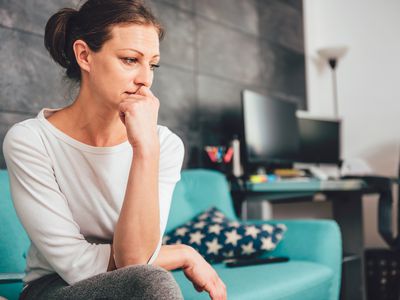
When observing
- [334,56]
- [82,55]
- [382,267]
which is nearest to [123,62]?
[82,55]

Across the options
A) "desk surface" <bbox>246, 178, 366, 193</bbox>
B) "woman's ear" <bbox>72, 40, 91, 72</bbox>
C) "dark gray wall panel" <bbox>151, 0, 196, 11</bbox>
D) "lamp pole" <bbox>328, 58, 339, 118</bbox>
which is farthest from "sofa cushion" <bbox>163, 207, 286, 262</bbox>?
"lamp pole" <bbox>328, 58, 339, 118</bbox>

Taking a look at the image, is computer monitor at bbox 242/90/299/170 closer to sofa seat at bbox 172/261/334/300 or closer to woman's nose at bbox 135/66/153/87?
sofa seat at bbox 172/261/334/300

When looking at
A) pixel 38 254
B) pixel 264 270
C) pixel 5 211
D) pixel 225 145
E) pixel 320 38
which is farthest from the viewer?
pixel 320 38

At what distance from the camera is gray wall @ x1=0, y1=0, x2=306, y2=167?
1860 mm

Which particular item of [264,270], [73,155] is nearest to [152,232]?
[73,155]

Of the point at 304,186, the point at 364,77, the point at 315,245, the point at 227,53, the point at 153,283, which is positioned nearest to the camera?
the point at 153,283

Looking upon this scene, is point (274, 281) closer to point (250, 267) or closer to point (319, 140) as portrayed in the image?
point (250, 267)

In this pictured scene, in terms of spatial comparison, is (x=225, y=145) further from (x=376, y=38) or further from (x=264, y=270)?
(x=376, y=38)

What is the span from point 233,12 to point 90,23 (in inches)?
82.1

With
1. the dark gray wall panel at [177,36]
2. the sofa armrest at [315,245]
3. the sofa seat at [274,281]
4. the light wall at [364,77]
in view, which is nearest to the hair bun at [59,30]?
the sofa seat at [274,281]

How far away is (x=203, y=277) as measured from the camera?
3.67ft

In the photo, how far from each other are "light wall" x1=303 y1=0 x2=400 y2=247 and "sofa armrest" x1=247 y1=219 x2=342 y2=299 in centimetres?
184

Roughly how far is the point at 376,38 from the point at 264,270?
2.63 meters

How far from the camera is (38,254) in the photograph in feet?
3.67
